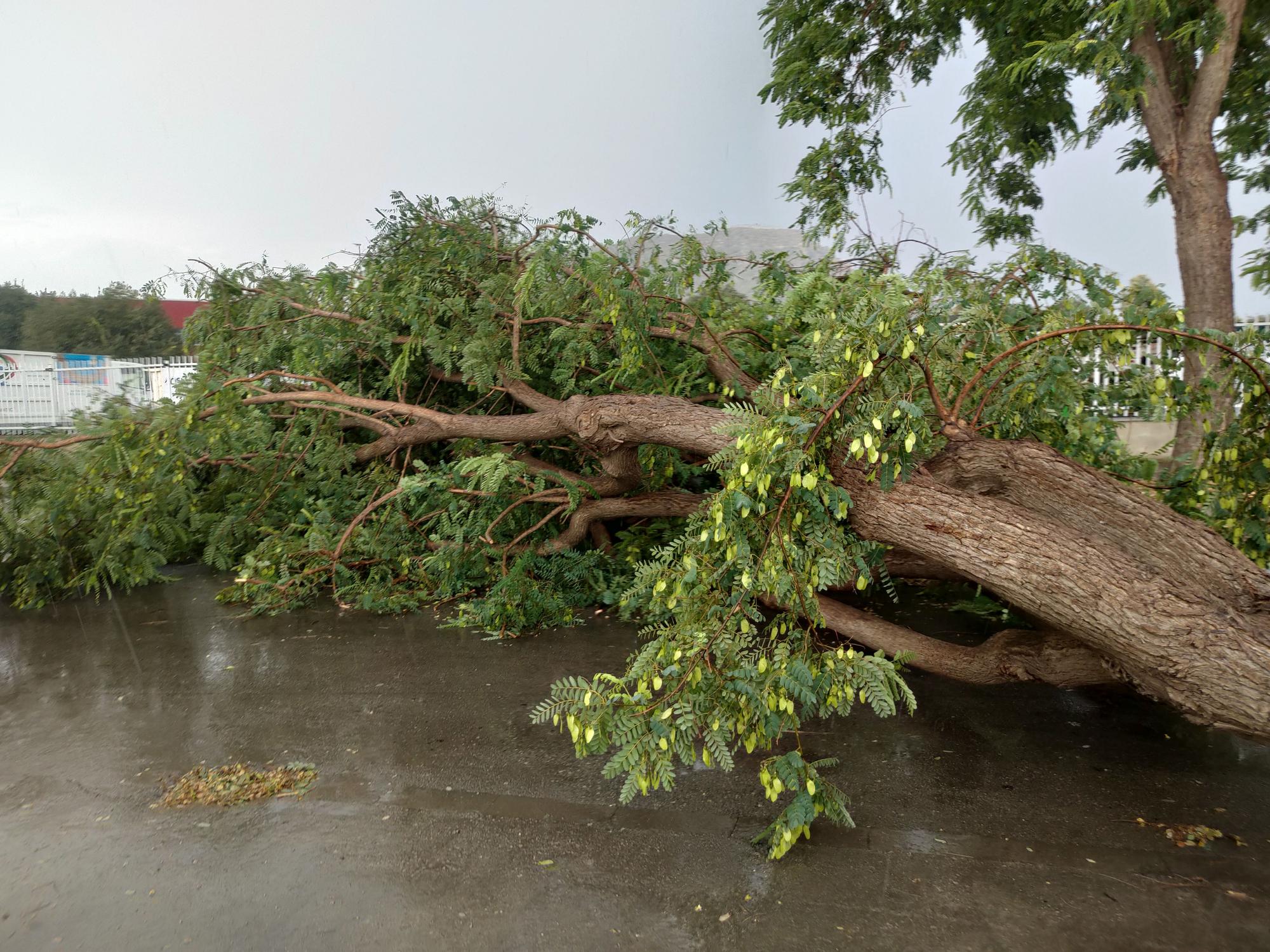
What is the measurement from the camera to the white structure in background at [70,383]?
239 inches

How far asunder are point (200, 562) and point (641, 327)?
4737 mm

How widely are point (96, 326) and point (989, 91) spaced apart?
33.0 ft

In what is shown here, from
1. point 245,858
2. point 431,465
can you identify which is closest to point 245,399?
point 431,465

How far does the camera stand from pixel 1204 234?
7.91m

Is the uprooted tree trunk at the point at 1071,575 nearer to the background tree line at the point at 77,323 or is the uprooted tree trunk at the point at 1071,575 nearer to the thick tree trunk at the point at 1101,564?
the thick tree trunk at the point at 1101,564

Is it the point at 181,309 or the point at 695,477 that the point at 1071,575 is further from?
the point at 181,309

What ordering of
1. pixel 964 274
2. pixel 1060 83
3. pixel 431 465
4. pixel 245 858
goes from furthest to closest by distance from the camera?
pixel 1060 83, pixel 431 465, pixel 964 274, pixel 245 858

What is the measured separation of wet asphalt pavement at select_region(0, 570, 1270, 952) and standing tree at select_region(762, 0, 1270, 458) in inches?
181

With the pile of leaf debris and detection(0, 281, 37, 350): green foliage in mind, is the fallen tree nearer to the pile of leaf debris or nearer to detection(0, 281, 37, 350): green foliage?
the pile of leaf debris

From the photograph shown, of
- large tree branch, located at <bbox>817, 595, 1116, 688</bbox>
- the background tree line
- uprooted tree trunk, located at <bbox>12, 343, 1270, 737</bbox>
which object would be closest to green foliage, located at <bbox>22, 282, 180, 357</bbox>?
the background tree line

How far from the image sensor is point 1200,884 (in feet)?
8.58

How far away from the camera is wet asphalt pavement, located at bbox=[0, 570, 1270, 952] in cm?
245

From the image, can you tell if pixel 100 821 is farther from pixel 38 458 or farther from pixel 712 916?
pixel 38 458

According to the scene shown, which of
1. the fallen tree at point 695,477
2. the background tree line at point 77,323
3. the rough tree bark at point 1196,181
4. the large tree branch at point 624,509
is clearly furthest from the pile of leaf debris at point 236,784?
the rough tree bark at point 1196,181
